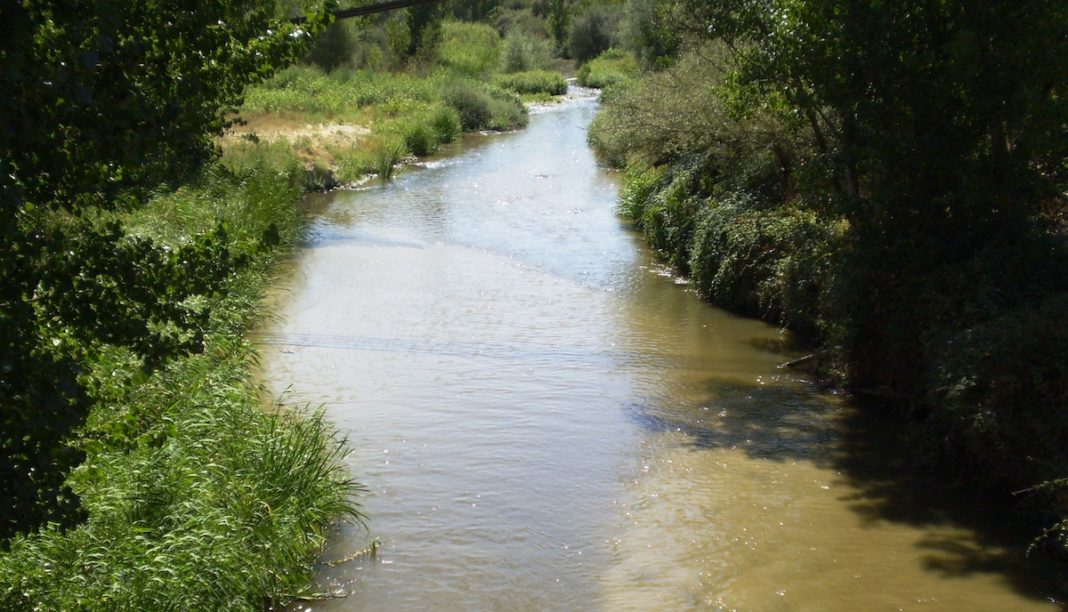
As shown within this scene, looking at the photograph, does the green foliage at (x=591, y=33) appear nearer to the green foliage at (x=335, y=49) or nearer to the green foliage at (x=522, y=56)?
the green foliage at (x=522, y=56)

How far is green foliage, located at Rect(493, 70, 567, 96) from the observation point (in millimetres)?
57969

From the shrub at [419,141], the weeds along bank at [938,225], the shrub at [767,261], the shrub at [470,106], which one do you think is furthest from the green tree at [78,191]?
the shrub at [470,106]

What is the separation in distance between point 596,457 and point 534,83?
49.8 meters

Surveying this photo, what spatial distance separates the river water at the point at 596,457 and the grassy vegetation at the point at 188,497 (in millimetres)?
549

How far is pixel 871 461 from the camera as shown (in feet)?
34.2

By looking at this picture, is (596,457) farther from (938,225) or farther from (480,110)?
(480,110)

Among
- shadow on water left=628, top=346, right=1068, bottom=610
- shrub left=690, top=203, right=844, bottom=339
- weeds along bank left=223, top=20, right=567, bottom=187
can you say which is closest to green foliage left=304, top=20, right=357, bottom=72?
weeds along bank left=223, top=20, right=567, bottom=187

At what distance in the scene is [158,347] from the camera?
449 centimetres

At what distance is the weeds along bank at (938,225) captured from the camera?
873cm

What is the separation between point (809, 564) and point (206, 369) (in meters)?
5.89

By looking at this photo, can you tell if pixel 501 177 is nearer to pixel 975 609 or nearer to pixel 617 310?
pixel 617 310

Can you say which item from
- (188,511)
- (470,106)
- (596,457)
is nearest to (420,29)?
(470,106)

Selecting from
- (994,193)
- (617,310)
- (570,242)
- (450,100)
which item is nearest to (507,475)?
(994,193)

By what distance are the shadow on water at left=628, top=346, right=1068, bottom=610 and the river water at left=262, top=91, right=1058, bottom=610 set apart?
0.03 m
